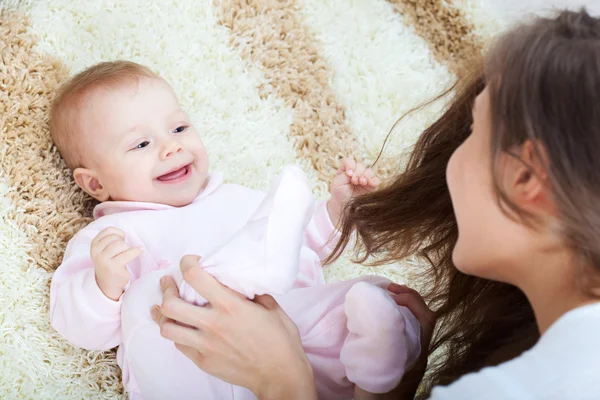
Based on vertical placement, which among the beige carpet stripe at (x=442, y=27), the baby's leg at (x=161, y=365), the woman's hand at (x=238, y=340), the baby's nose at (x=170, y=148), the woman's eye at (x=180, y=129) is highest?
the beige carpet stripe at (x=442, y=27)

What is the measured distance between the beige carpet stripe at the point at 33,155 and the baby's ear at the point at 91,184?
0.03 metres

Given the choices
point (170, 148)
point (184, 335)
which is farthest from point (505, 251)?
point (170, 148)

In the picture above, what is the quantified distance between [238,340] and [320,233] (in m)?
0.51

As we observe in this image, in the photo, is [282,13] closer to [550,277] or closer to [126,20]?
[126,20]

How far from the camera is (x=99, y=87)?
4.29 feet

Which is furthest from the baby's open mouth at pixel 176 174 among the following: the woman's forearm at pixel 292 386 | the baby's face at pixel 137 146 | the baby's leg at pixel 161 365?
the woman's forearm at pixel 292 386

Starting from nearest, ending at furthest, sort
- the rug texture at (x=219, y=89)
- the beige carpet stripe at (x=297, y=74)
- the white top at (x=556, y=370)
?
the white top at (x=556, y=370) < the rug texture at (x=219, y=89) < the beige carpet stripe at (x=297, y=74)

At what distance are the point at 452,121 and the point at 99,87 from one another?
70cm

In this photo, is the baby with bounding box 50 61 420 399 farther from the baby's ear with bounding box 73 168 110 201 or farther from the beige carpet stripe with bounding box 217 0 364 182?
the beige carpet stripe with bounding box 217 0 364 182

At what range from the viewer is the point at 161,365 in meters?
1.11

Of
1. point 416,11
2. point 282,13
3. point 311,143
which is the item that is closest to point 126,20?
point 282,13

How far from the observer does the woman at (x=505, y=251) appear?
0.74 m

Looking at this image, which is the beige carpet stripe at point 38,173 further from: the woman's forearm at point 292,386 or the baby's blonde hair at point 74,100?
the woman's forearm at point 292,386

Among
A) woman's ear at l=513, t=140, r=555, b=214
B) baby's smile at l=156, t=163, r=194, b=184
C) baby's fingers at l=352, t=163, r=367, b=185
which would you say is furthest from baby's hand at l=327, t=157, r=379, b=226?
Answer: woman's ear at l=513, t=140, r=555, b=214
